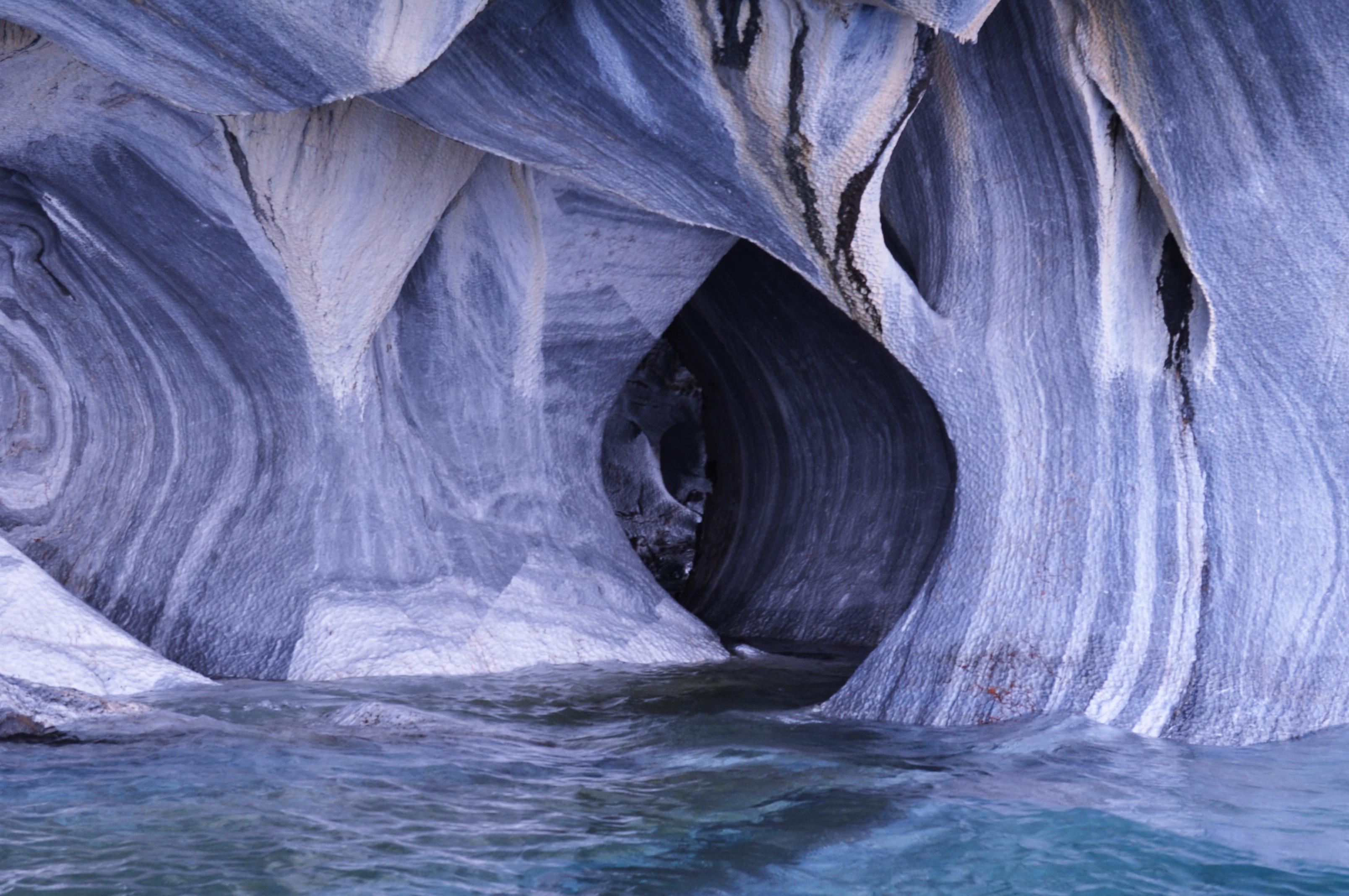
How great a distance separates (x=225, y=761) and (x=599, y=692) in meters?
1.49

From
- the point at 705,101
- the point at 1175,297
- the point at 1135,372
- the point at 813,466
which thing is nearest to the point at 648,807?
the point at 705,101

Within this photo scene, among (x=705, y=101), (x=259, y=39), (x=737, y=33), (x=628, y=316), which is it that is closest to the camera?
(x=259, y=39)

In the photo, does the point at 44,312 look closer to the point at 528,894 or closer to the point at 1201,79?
the point at 528,894

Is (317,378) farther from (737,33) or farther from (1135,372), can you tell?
(1135,372)

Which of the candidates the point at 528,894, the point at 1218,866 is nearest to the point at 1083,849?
the point at 1218,866

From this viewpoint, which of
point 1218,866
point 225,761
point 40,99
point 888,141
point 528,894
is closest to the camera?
point 528,894

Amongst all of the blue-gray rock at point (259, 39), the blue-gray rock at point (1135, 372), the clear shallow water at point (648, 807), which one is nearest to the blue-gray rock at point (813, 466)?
the blue-gray rock at point (1135, 372)

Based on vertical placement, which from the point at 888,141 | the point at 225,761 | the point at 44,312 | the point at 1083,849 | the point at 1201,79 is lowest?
the point at 225,761

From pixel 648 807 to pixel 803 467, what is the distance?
150 inches

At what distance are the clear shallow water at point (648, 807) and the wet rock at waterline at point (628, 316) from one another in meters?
0.47

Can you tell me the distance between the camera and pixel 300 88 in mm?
2613

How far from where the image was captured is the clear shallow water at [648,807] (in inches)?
74.9

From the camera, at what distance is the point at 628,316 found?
4941mm

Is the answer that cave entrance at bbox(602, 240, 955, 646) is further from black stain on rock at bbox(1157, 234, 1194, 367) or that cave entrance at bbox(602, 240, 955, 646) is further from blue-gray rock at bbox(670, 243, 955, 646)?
black stain on rock at bbox(1157, 234, 1194, 367)
